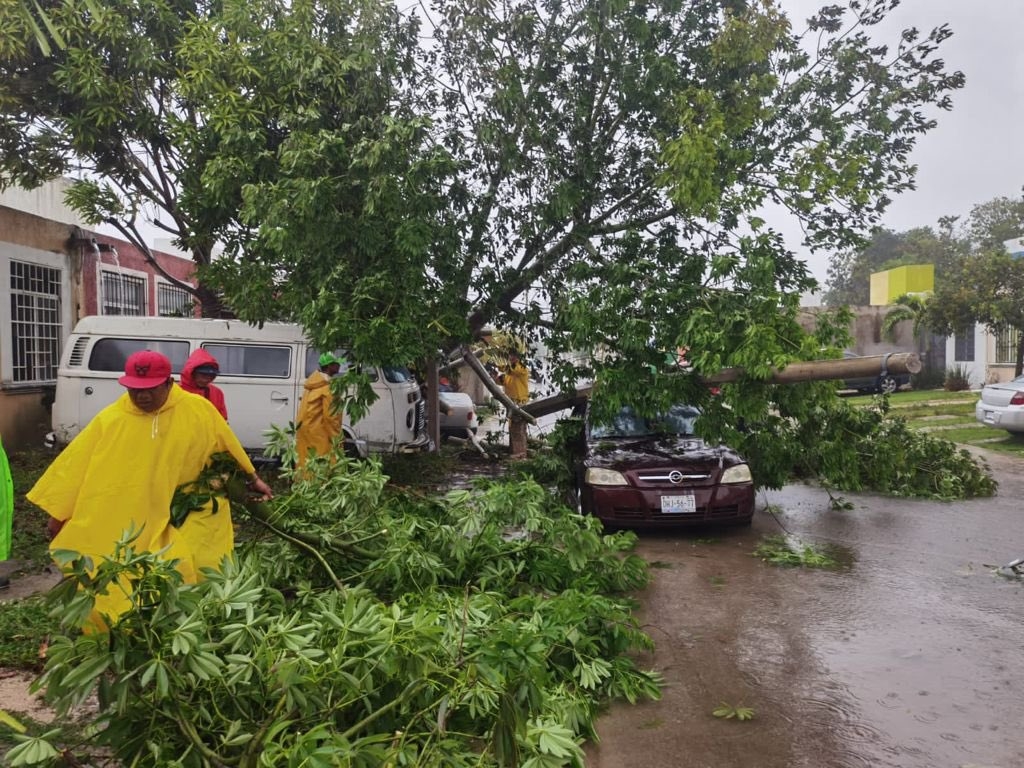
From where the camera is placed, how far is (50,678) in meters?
2.67

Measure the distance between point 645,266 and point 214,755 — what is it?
21.2ft

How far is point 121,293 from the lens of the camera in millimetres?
15836

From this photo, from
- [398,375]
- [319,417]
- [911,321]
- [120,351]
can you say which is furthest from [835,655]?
[911,321]

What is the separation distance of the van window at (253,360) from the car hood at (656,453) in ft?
16.4

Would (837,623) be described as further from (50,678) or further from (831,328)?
(50,678)

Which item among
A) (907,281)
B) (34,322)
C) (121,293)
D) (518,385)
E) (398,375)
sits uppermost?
(907,281)

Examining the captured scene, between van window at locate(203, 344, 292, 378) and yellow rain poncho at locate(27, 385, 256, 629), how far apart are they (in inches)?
304

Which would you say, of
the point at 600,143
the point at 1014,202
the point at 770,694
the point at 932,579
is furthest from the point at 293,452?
the point at 1014,202

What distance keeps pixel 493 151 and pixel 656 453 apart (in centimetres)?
416

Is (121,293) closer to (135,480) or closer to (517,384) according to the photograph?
(517,384)

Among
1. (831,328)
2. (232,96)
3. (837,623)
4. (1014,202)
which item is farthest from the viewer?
(1014,202)


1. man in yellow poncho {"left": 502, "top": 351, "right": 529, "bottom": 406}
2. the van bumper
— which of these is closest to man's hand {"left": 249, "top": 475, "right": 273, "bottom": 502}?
the van bumper

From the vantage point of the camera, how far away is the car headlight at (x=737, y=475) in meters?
7.86

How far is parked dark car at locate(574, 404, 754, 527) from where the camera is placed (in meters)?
7.71
